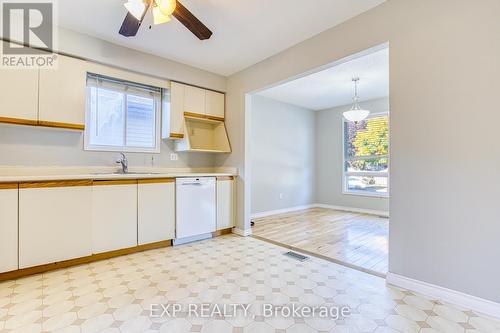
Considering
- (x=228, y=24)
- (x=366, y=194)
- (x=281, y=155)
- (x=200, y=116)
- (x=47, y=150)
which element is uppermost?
(x=228, y=24)

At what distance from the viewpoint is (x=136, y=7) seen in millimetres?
1803

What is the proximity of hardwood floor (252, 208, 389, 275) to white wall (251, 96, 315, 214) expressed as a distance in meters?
0.54

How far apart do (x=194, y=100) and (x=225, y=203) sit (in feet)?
5.51

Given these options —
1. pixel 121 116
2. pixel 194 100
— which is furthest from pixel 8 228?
pixel 194 100

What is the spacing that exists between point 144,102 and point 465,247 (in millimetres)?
3957

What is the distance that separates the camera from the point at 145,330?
150 cm

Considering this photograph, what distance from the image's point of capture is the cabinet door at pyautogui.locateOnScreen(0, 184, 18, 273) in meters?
2.12

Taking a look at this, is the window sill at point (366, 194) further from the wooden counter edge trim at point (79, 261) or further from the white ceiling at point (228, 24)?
the wooden counter edge trim at point (79, 261)

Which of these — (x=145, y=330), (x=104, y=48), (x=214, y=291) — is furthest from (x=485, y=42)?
(x=104, y=48)

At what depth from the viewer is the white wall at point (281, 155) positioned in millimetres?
5195

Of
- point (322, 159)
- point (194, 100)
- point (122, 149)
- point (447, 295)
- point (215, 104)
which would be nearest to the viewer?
point (447, 295)

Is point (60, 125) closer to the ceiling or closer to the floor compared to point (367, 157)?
closer to the ceiling

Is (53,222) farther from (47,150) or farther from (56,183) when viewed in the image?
(47,150)
